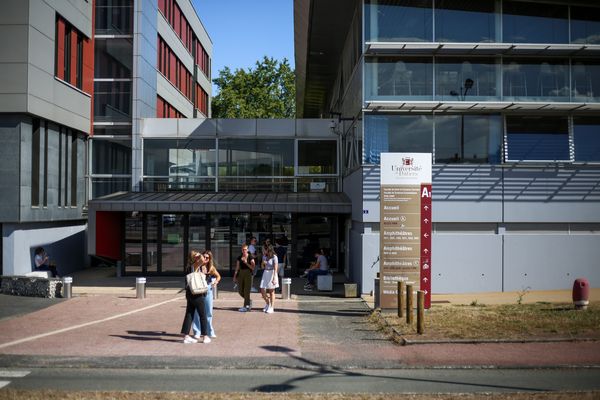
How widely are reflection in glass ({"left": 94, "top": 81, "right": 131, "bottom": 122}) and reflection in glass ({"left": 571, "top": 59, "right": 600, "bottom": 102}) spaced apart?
729 inches

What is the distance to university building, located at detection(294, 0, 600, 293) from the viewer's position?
2000cm

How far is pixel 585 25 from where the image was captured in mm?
20578

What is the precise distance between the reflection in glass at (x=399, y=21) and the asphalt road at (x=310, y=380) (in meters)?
12.4

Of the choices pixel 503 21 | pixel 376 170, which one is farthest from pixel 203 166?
pixel 503 21

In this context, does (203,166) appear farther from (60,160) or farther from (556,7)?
(556,7)

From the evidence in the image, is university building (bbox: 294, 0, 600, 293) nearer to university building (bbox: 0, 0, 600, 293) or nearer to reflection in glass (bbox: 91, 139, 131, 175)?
university building (bbox: 0, 0, 600, 293)

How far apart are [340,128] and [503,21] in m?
8.66

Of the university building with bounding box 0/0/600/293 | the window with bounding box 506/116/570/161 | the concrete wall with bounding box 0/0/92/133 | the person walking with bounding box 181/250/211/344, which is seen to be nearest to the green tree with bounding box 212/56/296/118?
the university building with bounding box 0/0/600/293

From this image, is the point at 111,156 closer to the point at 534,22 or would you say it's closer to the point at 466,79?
the point at 466,79

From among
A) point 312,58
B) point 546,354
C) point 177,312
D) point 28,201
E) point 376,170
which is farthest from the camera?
point 312,58

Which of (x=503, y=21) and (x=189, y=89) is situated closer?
(x=503, y=21)

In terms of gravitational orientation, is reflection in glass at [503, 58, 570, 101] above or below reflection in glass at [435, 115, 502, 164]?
above

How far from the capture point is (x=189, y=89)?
1681 inches

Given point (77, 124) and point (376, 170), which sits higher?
point (77, 124)
